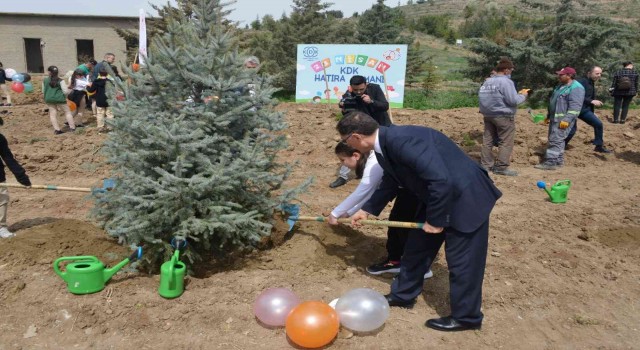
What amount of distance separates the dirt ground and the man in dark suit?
15.4 inches

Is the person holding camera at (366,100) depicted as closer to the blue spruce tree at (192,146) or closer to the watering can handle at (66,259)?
the blue spruce tree at (192,146)

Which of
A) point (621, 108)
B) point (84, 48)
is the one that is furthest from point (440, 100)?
point (84, 48)

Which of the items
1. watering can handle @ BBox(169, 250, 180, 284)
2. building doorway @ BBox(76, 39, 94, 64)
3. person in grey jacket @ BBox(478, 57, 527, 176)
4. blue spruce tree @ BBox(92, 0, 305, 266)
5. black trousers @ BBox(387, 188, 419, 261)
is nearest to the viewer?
watering can handle @ BBox(169, 250, 180, 284)

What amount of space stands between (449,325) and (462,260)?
0.53 metres

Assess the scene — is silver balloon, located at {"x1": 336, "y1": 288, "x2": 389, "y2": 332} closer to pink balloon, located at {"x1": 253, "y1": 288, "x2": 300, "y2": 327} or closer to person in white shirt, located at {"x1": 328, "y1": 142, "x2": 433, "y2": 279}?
pink balloon, located at {"x1": 253, "y1": 288, "x2": 300, "y2": 327}

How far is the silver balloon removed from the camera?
131 inches

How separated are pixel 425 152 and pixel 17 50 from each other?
→ 2873 cm

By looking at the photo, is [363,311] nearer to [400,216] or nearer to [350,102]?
[400,216]

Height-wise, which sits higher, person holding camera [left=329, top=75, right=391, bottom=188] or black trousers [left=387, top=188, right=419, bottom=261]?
person holding camera [left=329, top=75, right=391, bottom=188]

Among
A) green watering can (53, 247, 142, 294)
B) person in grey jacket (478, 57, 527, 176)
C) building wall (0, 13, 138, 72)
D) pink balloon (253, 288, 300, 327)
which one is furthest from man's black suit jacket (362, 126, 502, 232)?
building wall (0, 13, 138, 72)

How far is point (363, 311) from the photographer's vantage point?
3.33 meters

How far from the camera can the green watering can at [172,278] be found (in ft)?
12.1

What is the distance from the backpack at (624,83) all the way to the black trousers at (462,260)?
9.75 meters

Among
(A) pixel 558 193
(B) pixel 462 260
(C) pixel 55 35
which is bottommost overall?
(A) pixel 558 193
